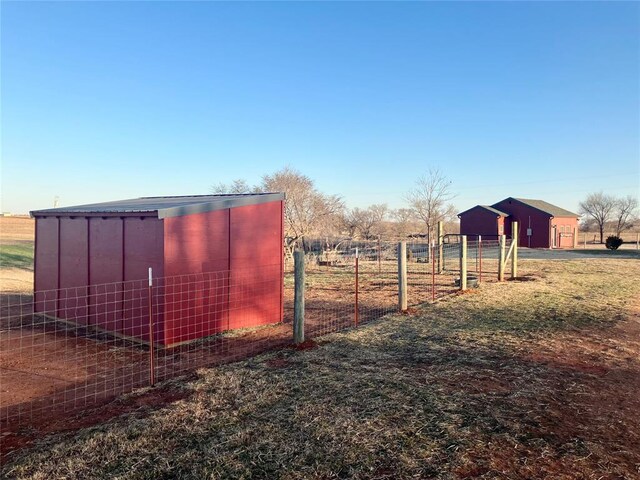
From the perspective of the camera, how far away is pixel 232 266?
763 cm

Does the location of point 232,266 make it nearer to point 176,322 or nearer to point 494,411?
point 176,322

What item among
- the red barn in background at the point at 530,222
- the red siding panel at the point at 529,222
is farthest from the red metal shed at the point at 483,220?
the red siding panel at the point at 529,222

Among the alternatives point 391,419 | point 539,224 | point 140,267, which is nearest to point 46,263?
point 140,267

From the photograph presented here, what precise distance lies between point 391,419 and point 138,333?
4902 millimetres

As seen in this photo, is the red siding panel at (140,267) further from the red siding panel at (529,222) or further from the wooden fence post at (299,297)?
the red siding panel at (529,222)

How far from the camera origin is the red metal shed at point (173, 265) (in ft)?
22.1

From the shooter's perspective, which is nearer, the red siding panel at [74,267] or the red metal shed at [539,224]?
the red siding panel at [74,267]

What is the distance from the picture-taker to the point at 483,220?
39.4 metres

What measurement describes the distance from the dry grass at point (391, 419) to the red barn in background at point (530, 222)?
35015 mm

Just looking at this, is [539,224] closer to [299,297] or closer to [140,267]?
[299,297]

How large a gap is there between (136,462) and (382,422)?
197 cm

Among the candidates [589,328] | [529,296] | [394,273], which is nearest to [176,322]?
[589,328]

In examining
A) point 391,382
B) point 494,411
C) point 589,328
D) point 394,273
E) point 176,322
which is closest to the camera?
point 494,411

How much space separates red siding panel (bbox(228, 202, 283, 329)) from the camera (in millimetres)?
7680
